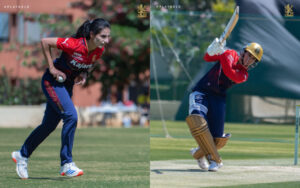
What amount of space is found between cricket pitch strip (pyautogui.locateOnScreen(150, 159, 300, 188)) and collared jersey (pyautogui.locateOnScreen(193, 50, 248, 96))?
1075 millimetres

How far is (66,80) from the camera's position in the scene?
8.28 m

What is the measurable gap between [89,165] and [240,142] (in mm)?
5685

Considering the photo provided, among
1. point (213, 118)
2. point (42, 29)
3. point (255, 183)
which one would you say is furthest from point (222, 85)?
point (42, 29)

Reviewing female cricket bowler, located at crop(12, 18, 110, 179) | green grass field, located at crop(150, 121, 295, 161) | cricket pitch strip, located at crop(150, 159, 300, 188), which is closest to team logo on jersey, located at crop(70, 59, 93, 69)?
female cricket bowler, located at crop(12, 18, 110, 179)

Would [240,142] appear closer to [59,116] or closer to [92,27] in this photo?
[59,116]

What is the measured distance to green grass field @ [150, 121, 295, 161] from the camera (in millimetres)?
12208

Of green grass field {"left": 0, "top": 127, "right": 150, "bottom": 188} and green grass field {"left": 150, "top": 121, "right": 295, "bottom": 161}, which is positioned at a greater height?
green grass field {"left": 0, "top": 127, "right": 150, "bottom": 188}

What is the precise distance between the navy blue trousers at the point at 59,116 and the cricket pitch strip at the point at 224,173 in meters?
1.05

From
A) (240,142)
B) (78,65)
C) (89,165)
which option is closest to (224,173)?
(89,165)

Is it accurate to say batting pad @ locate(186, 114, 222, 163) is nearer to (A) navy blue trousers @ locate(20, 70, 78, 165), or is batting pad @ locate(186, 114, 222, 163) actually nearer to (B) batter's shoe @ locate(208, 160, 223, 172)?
(B) batter's shoe @ locate(208, 160, 223, 172)

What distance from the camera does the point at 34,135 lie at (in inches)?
325

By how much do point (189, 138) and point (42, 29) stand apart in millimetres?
14716

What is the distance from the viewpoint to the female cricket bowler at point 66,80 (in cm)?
800

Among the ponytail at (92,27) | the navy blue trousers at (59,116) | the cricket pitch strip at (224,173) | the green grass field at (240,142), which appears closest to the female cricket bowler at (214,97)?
the cricket pitch strip at (224,173)
